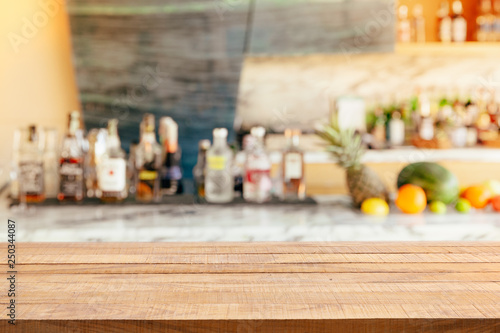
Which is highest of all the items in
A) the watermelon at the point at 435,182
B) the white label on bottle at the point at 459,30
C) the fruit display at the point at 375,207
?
the white label on bottle at the point at 459,30

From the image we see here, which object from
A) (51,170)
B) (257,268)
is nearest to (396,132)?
(51,170)

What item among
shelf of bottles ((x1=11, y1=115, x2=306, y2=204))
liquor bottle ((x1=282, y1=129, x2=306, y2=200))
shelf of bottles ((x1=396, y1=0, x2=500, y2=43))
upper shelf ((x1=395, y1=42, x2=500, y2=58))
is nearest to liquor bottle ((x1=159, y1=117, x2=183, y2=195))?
shelf of bottles ((x1=11, y1=115, x2=306, y2=204))

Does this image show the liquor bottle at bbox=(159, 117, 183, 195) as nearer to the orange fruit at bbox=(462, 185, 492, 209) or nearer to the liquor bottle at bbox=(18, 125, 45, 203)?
the liquor bottle at bbox=(18, 125, 45, 203)

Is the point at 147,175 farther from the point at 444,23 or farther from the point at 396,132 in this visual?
the point at 444,23

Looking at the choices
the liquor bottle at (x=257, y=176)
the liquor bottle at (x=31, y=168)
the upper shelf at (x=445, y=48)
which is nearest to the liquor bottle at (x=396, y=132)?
the upper shelf at (x=445, y=48)

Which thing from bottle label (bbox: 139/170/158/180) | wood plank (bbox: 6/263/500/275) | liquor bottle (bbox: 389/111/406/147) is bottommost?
wood plank (bbox: 6/263/500/275)

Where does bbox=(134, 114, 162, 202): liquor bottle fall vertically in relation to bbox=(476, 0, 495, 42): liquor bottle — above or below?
below

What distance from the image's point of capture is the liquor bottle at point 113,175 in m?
1.72

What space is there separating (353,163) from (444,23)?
7.70 feet

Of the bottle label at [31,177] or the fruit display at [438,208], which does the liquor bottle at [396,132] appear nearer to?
the fruit display at [438,208]

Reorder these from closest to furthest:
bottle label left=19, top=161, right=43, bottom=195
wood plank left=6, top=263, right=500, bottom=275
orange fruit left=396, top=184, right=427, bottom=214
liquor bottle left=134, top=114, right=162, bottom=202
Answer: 1. wood plank left=6, top=263, right=500, bottom=275
2. orange fruit left=396, top=184, right=427, bottom=214
3. bottle label left=19, top=161, right=43, bottom=195
4. liquor bottle left=134, top=114, right=162, bottom=202

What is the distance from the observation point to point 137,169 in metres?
1.90

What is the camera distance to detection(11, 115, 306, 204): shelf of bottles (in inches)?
68.7

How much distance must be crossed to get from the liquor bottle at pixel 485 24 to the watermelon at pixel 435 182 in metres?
2.27
